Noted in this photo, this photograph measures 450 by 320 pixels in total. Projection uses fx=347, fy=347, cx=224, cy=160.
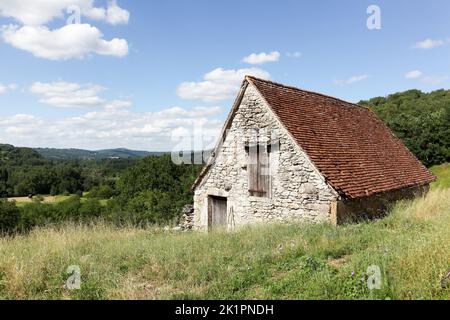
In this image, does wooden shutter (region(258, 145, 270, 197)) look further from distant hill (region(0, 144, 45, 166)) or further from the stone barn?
distant hill (region(0, 144, 45, 166))

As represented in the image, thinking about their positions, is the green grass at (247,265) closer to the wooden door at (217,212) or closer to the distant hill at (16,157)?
the wooden door at (217,212)

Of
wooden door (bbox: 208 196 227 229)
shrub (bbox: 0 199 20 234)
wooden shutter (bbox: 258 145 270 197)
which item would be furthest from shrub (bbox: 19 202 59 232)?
wooden shutter (bbox: 258 145 270 197)

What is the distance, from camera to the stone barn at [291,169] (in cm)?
1035

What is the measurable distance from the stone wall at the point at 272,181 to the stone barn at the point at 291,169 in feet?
0.10

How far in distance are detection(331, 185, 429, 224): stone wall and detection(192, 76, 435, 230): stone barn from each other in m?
0.03

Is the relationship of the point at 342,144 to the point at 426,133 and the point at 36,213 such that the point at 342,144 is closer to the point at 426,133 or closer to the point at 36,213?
the point at 426,133

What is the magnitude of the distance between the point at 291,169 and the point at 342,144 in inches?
111

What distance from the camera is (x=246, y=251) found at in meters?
6.69

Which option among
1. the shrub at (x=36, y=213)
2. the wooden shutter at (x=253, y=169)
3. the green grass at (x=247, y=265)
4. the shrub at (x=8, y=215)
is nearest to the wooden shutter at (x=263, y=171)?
the wooden shutter at (x=253, y=169)

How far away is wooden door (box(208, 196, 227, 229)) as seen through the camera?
12.8m

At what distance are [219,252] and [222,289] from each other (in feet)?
5.28

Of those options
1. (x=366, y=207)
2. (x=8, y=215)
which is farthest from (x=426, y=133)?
(x=8, y=215)

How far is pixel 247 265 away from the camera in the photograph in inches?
228

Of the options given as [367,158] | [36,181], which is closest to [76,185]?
[36,181]
